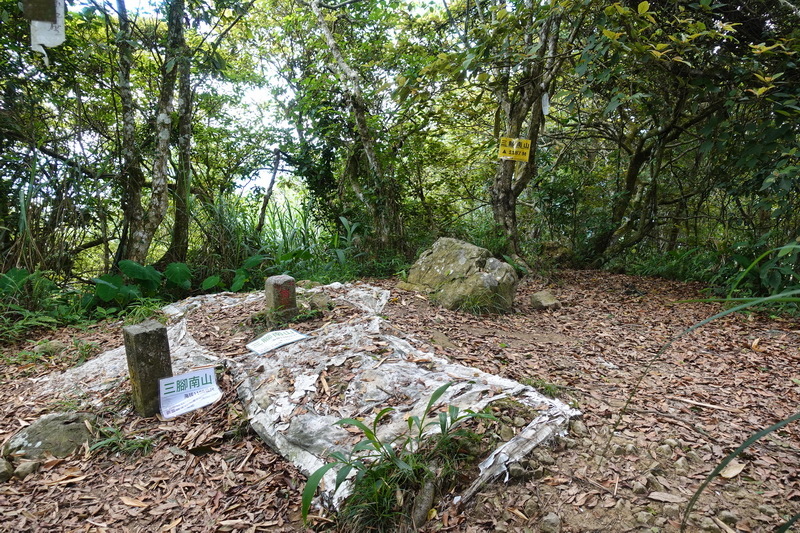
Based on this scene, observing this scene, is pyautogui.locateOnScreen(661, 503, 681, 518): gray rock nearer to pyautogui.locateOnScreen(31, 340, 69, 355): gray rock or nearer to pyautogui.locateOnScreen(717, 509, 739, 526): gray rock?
pyautogui.locateOnScreen(717, 509, 739, 526): gray rock

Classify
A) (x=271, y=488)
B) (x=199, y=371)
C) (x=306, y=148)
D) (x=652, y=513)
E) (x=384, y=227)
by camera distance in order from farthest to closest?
(x=306, y=148) → (x=384, y=227) → (x=199, y=371) → (x=271, y=488) → (x=652, y=513)

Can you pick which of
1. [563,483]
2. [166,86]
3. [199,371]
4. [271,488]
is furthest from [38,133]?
[563,483]

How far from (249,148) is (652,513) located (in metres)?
5.95

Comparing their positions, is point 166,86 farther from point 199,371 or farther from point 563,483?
point 563,483

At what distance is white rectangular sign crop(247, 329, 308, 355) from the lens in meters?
2.63

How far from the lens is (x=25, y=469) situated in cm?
192

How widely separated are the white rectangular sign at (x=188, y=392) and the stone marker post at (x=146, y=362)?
41 millimetres

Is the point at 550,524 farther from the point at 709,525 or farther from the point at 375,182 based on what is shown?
the point at 375,182

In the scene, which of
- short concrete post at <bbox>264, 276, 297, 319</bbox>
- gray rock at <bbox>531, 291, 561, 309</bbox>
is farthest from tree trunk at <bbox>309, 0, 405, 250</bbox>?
short concrete post at <bbox>264, 276, 297, 319</bbox>

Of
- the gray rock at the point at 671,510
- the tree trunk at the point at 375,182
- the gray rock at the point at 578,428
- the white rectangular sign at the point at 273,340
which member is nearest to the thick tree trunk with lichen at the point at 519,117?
the tree trunk at the point at 375,182

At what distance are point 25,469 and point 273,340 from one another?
4.09ft

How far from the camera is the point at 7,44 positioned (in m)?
3.72

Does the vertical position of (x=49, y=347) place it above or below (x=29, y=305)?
below

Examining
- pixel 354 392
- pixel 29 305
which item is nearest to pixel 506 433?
pixel 354 392
